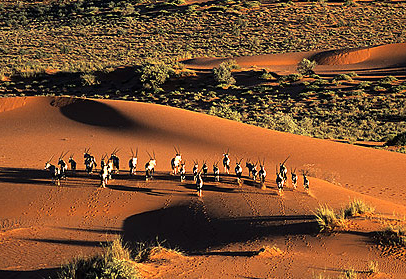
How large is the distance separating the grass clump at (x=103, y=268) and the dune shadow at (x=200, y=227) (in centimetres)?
240

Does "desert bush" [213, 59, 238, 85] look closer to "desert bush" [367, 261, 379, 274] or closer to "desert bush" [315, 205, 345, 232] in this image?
"desert bush" [315, 205, 345, 232]

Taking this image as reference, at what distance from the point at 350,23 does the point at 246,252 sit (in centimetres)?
7227

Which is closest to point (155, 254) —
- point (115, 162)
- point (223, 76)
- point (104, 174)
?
point (104, 174)

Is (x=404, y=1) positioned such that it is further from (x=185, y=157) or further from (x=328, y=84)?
(x=185, y=157)

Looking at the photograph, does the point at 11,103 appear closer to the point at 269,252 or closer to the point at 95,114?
the point at 95,114

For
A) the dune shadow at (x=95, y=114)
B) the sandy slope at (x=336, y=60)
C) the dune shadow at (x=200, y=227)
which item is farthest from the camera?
the sandy slope at (x=336, y=60)

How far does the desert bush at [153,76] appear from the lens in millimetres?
46422

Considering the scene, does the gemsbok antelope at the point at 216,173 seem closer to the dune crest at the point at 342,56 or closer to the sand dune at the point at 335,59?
the sand dune at the point at 335,59

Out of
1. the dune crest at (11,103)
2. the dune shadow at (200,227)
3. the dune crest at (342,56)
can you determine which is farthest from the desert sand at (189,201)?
the dune crest at (342,56)

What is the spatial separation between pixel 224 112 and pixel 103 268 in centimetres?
2897

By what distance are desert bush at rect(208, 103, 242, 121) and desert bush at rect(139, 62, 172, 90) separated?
31.0 feet

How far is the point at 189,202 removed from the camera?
13664mm

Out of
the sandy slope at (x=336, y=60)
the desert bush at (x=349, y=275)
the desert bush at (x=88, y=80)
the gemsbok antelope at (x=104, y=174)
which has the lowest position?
the desert bush at (x=349, y=275)

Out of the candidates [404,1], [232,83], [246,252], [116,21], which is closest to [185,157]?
[246,252]
